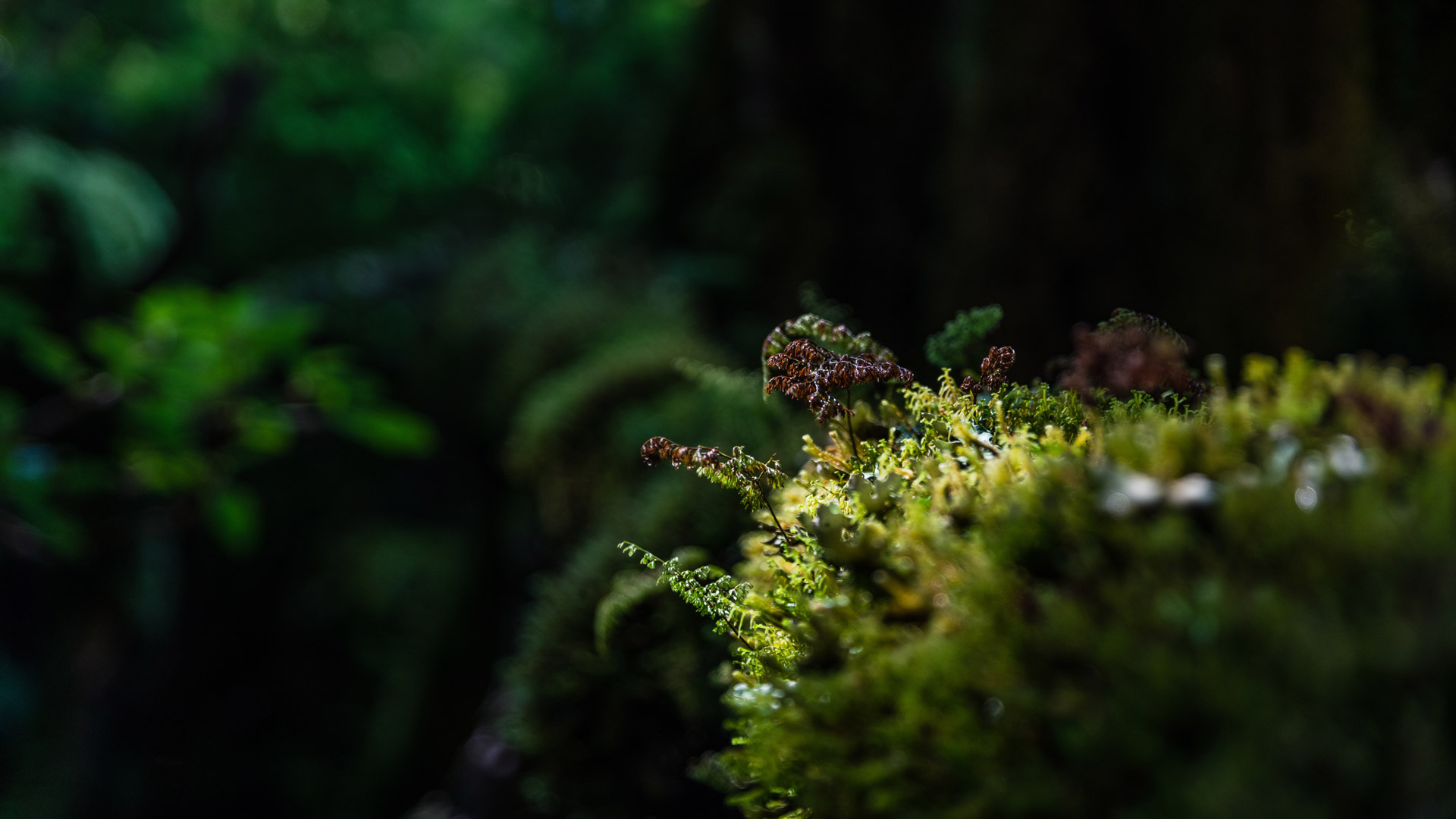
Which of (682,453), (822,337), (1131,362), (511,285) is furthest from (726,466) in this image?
(511,285)

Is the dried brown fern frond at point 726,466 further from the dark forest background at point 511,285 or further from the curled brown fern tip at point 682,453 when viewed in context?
the dark forest background at point 511,285

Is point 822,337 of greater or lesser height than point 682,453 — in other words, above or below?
above

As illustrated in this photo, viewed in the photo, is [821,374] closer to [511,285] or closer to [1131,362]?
[1131,362]

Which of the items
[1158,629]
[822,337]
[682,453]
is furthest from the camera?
[822,337]

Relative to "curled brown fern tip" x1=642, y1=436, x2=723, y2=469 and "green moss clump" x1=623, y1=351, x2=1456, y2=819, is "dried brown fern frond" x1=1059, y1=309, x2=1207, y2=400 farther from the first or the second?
"curled brown fern tip" x1=642, y1=436, x2=723, y2=469

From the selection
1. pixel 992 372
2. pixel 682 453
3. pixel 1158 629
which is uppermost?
pixel 992 372

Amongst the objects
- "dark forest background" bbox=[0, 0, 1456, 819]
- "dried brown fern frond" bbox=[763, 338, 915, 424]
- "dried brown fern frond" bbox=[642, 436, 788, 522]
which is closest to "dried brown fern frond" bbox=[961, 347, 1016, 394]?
"dried brown fern frond" bbox=[763, 338, 915, 424]
